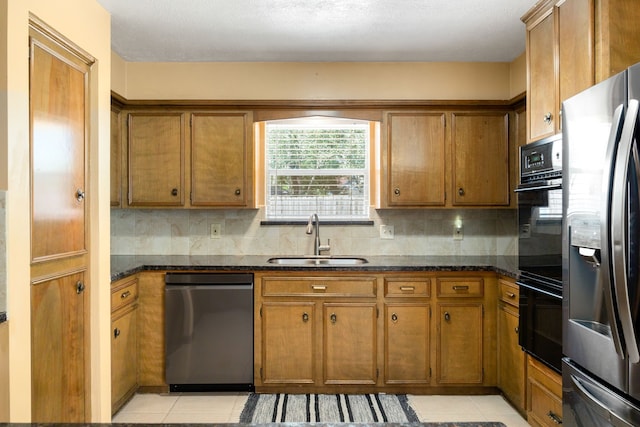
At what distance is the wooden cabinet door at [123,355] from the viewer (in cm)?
292

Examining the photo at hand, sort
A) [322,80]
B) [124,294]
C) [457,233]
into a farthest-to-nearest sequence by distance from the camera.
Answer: [457,233] < [322,80] < [124,294]

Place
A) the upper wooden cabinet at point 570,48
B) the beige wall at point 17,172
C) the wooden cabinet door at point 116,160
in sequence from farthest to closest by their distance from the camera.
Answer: the wooden cabinet door at point 116,160, the upper wooden cabinet at point 570,48, the beige wall at point 17,172

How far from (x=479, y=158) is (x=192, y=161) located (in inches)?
83.8

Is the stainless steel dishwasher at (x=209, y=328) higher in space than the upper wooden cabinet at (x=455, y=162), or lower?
lower

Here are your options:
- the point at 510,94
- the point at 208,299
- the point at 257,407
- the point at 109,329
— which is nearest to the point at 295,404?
A: the point at 257,407

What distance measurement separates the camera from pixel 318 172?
3963 mm

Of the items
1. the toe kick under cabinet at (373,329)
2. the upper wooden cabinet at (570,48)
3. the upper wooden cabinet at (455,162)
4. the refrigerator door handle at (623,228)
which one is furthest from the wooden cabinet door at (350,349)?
the refrigerator door handle at (623,228)

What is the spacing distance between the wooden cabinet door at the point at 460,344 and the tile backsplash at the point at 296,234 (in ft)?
2.33

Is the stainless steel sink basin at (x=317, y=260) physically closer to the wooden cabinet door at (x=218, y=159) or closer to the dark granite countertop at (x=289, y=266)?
the dark granite countertop at (x=289, y=266)

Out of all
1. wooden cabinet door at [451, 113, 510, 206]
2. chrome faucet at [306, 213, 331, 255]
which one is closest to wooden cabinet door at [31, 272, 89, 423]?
chrome faucet at [306, 213, 331, 255]

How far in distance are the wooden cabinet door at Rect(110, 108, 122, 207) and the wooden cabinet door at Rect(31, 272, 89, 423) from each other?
119 centimetres

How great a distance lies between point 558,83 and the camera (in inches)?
91.4

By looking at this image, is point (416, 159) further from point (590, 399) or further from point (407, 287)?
point (590, 399)

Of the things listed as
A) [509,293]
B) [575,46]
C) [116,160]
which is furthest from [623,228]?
[116,160]
